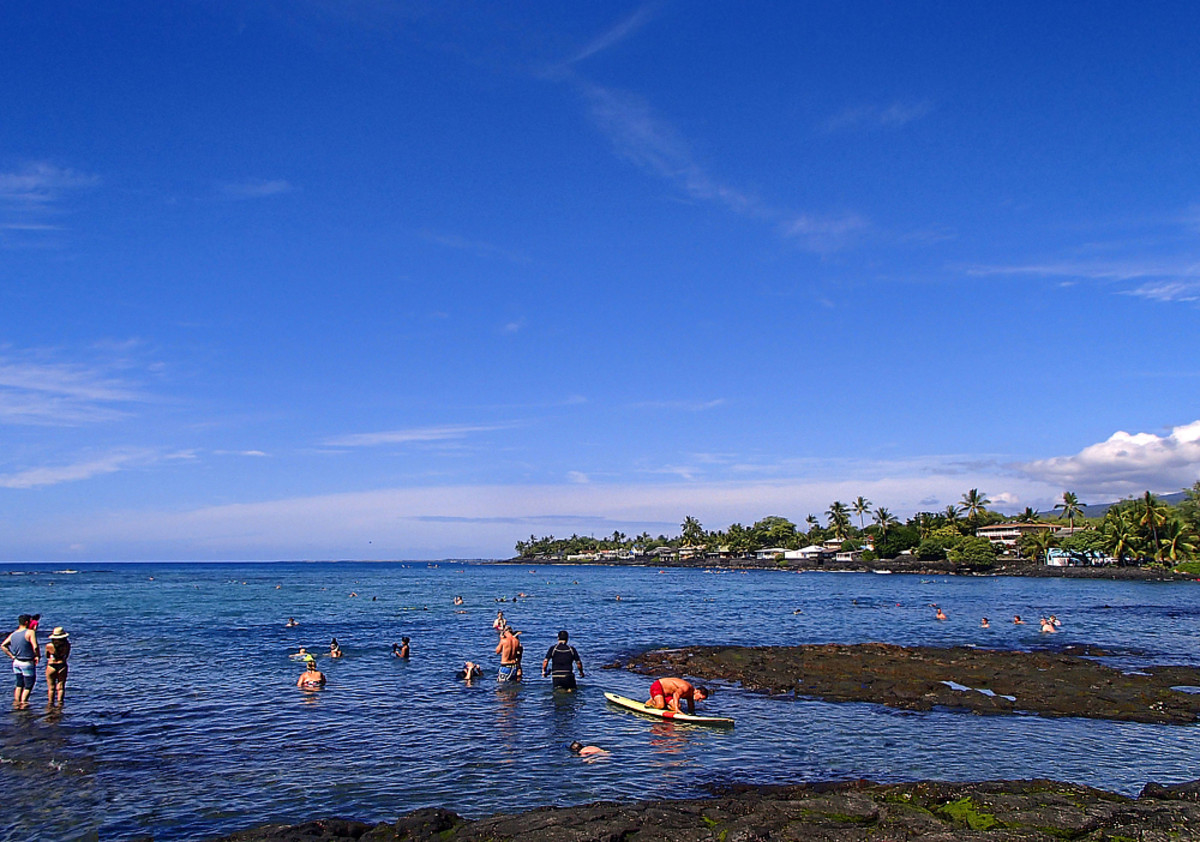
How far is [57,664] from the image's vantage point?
22.3 m

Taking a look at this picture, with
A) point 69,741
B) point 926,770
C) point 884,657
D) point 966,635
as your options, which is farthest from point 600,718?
point 966,635

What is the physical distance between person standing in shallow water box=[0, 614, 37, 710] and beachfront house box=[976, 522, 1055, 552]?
545 ft

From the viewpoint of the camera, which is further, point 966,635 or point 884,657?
point 966,635

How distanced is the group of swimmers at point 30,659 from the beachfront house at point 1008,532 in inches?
6506

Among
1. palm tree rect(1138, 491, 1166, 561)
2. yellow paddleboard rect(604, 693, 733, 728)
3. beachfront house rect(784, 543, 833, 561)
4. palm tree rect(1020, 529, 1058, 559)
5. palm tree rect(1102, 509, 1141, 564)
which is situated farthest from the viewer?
beachfront house rect(784, 543, 833, 561)

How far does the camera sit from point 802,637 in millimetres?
42531

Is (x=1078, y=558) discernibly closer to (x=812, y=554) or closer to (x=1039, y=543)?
(x=1039, y=543)

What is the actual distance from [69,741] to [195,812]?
7634mm

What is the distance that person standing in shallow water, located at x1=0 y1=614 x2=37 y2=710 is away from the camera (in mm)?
21281

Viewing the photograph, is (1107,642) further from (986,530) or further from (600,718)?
(986,530)

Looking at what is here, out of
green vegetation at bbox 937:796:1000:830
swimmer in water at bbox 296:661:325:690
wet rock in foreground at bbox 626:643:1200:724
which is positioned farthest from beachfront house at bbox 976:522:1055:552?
Answer: green vegetation at bbox 937:796:1000:830

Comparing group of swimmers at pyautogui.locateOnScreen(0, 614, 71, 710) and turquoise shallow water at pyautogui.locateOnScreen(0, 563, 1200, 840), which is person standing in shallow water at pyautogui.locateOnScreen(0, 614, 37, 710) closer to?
group of swimmers at pyautogui.locateOnScreen(0, 614, 71, 710)

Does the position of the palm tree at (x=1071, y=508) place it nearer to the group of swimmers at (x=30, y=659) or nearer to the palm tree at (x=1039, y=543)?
the palm tree at (x=1039, y=543)

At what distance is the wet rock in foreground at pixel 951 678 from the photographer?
2259 cm
